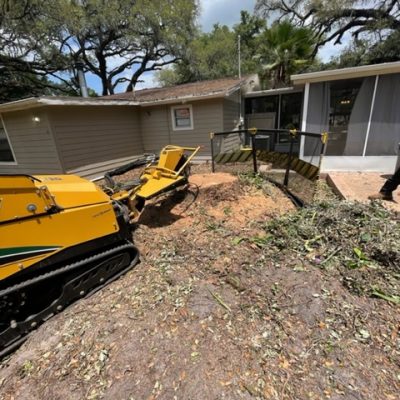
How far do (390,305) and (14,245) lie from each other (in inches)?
131

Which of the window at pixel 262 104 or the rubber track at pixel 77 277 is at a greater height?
the window at pixel 262 104

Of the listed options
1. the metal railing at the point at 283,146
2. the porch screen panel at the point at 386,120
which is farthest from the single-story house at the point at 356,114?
the metal railing at the point at 283,146

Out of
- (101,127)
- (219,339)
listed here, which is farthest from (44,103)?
(219,339)

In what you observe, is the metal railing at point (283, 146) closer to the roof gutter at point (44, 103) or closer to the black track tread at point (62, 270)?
the black track tread at point (62, 270)

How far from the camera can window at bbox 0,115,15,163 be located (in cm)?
817

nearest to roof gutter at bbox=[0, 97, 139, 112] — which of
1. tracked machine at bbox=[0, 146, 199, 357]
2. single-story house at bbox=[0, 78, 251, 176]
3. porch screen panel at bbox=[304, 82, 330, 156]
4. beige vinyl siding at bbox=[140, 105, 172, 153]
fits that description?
single-story house at bbox=[0, 78, 251, 176]

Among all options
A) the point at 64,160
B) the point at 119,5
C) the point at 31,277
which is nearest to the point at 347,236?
the point at 31,277

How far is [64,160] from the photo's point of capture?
7145 mm

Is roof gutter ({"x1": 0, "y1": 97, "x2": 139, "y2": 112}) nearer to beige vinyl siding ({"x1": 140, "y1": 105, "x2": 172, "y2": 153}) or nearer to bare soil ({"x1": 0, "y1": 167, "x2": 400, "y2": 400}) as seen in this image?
beige vinyl siding ({"x1": 140, "y1": 105, "x2": 172, "y2": 153})

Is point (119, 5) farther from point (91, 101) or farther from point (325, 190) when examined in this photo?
point (325, 190)

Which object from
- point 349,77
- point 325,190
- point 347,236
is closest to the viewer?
point 347,236

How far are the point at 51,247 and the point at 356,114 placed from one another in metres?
7.20

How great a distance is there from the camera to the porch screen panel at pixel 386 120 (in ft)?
18.6

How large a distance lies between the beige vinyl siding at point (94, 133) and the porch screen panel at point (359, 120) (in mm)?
7643
